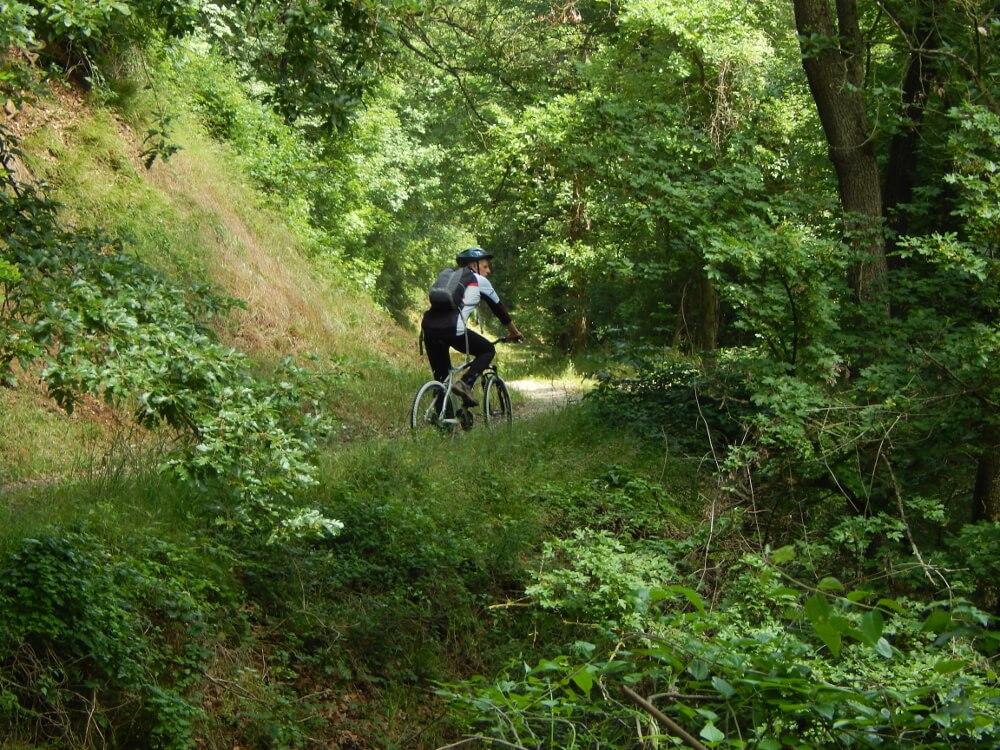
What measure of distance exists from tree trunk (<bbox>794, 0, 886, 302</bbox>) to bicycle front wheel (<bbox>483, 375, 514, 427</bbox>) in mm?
4032

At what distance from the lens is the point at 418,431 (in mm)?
11008

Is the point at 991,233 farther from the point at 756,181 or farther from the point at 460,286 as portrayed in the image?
the point at 460,286

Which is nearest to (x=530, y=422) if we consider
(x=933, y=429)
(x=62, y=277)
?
(x=933, y=429)

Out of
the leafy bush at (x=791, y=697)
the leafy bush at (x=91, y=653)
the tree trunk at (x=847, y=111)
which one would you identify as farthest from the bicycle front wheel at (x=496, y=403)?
the leafy bush at (x=791, y=697)

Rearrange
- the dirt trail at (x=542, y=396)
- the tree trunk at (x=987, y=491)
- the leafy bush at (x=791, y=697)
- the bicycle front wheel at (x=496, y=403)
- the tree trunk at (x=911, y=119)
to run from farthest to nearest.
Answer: the dirt trail at (x=542, y=396)
the bicycle front wheel at (x=496, y=403)
the tree trunk at (x=911, y=119)
the tree trunk at (x=987, y=491)
the leafy bush at (x=791, y=697)

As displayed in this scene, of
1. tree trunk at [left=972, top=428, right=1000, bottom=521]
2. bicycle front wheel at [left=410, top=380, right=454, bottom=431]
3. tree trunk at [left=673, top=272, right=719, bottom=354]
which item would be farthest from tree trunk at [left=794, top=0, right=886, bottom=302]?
tree trunk at [left=673, top=272, right=719, bottom=354]

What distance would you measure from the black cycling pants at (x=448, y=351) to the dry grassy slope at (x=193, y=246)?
1.17m

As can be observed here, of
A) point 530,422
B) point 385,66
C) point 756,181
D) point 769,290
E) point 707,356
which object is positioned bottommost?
point 530,422

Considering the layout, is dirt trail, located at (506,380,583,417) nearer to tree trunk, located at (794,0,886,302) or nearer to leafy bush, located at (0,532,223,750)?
tree trunk, located at (794,0,886,302)

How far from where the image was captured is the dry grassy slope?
11500 mm

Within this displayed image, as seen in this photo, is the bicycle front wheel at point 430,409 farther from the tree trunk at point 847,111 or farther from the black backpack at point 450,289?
the tree trunk at point 847,111

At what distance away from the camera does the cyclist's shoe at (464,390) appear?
11680mm

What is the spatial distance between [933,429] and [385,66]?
211 inches

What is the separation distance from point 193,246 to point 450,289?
22.7 feet
